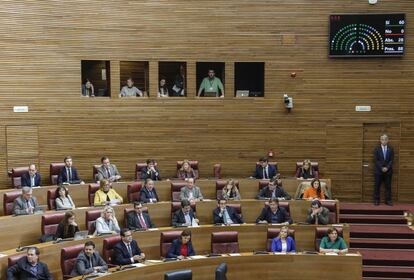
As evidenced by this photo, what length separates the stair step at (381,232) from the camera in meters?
9.56

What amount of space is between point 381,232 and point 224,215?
110 inches

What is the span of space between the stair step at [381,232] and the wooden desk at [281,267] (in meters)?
2.06

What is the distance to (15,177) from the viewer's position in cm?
962

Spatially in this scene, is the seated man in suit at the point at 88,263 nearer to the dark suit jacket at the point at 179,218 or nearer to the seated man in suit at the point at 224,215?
the dark suit jacket at the point at 179,218

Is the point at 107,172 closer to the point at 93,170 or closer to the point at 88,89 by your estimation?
the point at 93,170

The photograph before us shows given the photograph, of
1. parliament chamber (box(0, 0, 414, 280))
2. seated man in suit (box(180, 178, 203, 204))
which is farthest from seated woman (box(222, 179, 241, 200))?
seated man in suit (box(180, 178, 203, 204))

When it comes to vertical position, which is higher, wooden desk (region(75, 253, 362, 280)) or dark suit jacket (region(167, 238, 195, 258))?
dark suit jacket (region(167, 238, 195, 258))

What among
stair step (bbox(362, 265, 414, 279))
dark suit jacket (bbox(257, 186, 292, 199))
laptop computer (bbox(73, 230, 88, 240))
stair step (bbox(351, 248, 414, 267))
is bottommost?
stair step (bbox(362, 265, 414, 279))

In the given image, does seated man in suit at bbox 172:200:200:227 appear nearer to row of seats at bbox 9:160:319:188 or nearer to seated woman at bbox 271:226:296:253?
seated woman at bbox 271:226:296:253

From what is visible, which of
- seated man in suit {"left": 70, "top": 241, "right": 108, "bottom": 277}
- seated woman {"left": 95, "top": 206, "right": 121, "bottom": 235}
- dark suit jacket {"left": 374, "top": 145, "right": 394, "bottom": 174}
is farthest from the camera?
dark suit jacket {"left": 374, "top": 145, "right": 394, "bottom": 174}

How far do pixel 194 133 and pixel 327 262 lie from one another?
4.36 metres

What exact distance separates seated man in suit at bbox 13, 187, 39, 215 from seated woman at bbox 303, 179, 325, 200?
4394 mm

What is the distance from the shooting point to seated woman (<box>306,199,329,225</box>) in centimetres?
876

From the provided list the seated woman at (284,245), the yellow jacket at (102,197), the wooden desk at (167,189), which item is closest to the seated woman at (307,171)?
the wooden desk at (167,189)
